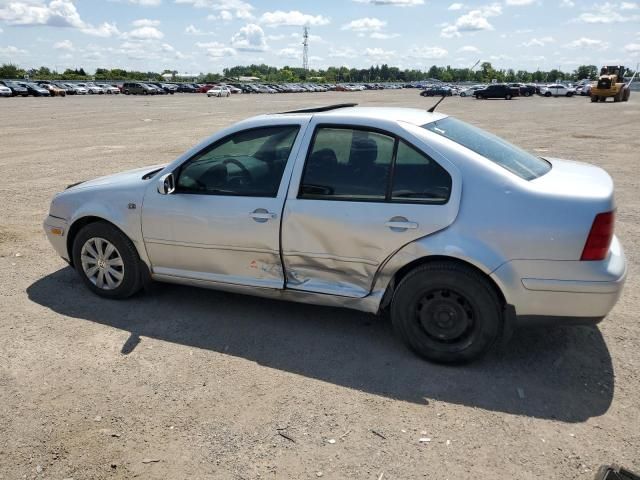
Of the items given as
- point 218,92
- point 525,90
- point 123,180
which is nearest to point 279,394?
point 123,180

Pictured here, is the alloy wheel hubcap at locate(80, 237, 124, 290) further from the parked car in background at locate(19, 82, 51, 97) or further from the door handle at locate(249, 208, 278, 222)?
the parked car in background at locate(19, 82, 51, 97)

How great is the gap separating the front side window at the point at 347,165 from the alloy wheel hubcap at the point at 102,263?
191 cm

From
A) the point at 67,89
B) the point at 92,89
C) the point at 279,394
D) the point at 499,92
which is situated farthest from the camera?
the point at 92,89

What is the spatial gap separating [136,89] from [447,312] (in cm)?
7213

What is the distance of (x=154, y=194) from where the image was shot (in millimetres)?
4410

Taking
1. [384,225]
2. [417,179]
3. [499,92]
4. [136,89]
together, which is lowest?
[136,89]

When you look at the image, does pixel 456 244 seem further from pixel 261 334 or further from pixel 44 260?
pixel 44 260

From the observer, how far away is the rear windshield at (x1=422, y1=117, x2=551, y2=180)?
12.2ft

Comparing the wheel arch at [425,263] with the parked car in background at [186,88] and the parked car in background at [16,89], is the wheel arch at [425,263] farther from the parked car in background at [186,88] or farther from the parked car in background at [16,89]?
the parked car in background at [186,88]

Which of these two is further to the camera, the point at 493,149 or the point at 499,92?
the point at 499,92

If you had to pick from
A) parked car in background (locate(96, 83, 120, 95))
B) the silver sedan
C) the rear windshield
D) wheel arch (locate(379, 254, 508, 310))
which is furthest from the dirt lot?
parked car in background (locate(96, 83, 120, 95))

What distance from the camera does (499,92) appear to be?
2301 inches

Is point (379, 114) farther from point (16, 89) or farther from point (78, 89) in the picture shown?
point (78, 89)

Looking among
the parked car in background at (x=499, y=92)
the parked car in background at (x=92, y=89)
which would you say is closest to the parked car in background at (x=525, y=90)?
the parked car in background at (x=499, y=92)
